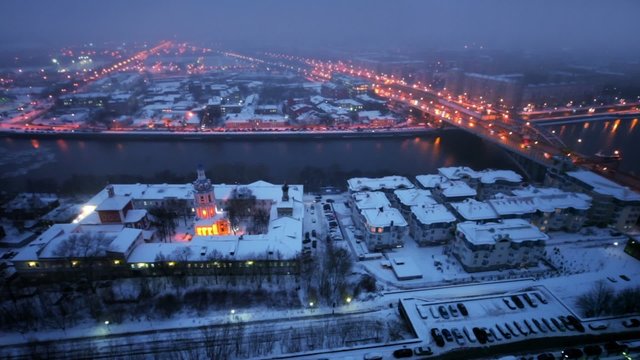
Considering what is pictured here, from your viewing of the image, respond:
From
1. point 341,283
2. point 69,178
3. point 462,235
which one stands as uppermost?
point 462,235

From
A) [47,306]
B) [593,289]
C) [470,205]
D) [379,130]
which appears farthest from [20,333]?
[379,130]

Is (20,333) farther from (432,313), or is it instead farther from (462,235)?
(462,235)

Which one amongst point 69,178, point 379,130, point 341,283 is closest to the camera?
point 341,283

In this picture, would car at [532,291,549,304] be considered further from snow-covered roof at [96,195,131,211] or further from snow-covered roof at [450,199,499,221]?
snow-covered roof at [96,195,131,211]

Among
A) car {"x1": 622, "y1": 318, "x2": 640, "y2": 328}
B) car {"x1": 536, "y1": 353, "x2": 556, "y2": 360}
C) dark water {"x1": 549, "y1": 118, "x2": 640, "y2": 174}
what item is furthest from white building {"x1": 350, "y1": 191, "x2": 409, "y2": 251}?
dark water {"x1": 549, "y1": 118, "x2": 640, "y2": 174}

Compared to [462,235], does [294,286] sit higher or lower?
Result: lower

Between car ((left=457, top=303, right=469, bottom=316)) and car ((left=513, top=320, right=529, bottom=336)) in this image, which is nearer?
car ((left=513, top=320, right=529, bottom=336))

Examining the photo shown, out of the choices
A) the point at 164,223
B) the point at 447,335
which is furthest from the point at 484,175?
the point at 164,223
